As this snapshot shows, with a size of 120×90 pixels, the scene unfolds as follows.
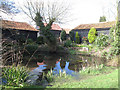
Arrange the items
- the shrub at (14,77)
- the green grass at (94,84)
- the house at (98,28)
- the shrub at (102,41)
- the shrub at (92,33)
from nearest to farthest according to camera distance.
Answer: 1. the green grass at (94,84)
2. the shrub at (14,77)
3. the shrub at (102,41)
4. the house at (98,28)
5. the shrub at (92,33)

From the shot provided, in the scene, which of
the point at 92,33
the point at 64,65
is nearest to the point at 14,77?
the point at 64,65

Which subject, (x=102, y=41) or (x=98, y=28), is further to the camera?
(x=98, y=28)

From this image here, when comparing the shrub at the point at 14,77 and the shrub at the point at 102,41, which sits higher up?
the shrub at the point at 102,41

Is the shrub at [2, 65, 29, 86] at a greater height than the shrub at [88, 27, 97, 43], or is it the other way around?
the shrub at [88, 27, 97, 43]

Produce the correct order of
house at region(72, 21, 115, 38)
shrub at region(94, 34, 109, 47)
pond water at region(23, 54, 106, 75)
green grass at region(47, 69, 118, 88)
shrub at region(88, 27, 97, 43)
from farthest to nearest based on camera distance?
shrub at region(88, 27, 97, 43) < house at region(72, 21, 115, 38) < shrub at region(94, 34, 109, 47) < pond water at region(23, 54, 106, 75) < green grass at region(47, 69, 118, 88)

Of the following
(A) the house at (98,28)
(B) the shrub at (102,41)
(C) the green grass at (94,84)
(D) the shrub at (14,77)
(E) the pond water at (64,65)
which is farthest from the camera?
(A) the house at (98,28)

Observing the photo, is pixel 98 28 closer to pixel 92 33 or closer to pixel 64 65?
pixel 92 33

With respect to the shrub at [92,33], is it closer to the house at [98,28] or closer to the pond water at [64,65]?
the house at [98,28]

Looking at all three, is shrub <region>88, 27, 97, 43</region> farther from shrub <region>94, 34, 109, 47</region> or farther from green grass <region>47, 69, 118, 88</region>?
green grass <region>47, 69, 118, 88</region>

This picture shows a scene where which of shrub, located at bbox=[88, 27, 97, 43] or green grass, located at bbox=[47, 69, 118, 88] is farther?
shrub, located at bbox=[88, 27, 97, 43]

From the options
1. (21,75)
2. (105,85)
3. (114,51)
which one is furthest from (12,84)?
(114,51)

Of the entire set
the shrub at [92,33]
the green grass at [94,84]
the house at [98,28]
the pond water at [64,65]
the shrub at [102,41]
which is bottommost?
the pond water at [64,65]

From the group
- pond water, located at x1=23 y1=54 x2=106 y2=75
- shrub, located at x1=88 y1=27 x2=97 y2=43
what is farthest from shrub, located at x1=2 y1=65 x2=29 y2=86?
shrub, located at x1=88 y1=27 x2=97 y2=43

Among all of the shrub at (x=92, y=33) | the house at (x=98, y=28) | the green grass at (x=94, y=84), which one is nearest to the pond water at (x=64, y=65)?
A: the green grass at (x=94, y=84)
